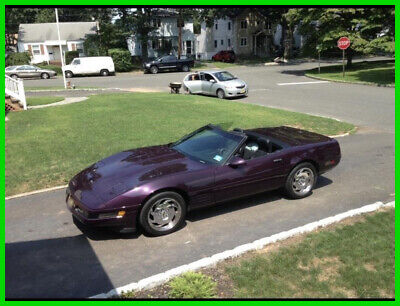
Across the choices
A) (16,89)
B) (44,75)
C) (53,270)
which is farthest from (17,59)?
(53,270)

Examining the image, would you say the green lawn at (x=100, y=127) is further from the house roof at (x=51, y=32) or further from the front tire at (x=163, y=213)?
the house roof at (x=51, y=32)

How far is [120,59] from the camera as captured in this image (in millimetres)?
40125

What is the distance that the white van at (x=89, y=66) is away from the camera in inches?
1382

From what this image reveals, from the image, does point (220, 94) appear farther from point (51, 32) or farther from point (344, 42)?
point (51, 32)

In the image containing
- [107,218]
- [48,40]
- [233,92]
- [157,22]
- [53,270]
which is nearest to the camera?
[53,270]

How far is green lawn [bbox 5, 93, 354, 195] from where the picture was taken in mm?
8242

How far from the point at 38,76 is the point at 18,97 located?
20.0 metres

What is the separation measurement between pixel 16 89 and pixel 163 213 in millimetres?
14016

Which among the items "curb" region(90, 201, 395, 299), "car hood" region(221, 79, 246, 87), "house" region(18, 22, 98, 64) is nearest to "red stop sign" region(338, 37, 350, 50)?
"car hood" region(221, 79, 246, 87)

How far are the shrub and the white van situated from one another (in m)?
34.2

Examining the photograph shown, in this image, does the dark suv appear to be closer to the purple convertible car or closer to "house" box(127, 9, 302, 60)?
"house" box(127, 9, 302, 60)

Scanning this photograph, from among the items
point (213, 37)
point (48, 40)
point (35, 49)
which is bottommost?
point (35, 49)

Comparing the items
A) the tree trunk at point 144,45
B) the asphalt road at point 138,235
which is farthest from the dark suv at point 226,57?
the asphalt road at point 138,235

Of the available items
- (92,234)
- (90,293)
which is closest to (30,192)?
(92,234)
